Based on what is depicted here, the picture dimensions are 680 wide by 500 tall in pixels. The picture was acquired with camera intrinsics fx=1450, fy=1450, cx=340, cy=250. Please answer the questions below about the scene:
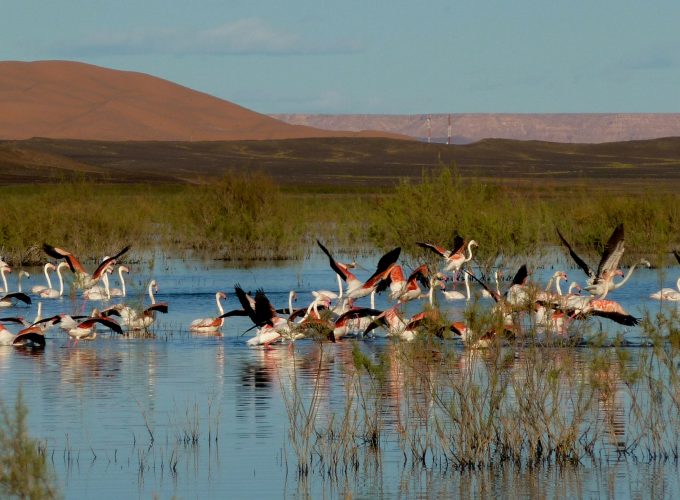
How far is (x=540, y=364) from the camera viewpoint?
10836 millimetres

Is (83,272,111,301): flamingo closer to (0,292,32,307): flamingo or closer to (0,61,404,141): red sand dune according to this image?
(0,292,32,307): flamingo

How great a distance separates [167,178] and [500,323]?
7325 cm

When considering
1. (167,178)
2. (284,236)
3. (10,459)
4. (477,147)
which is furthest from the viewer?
(477,147)

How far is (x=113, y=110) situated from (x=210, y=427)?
168415mm

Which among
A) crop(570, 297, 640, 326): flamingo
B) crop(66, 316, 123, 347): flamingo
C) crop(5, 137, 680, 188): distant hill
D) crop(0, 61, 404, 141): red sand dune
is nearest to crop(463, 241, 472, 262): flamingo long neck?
crop(570, 297, 640, 326): flamingo

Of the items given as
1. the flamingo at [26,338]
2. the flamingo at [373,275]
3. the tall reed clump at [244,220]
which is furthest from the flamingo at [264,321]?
the tall reed clump at [244,220]

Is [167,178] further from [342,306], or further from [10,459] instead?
[10,459]

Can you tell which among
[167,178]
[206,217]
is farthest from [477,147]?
[206,217]

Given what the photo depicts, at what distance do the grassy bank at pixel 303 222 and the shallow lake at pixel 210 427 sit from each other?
7890mm

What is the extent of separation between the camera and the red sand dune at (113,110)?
168125mm

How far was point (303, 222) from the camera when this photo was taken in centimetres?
3581

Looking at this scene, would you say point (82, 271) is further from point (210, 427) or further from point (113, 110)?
point (113, 110)

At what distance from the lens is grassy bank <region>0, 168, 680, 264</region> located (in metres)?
28.2

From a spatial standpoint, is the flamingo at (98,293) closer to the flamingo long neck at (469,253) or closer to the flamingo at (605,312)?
the flamingo long neck at (469,253)
